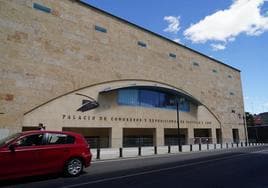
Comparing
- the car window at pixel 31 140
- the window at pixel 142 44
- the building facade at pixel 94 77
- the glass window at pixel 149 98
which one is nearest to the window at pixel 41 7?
the building facade at pixel 94 77

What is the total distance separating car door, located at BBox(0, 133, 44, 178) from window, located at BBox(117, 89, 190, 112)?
75.4ft

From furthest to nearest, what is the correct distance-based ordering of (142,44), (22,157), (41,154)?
1. (142,44)
2. (41,154)
3. (22,157)

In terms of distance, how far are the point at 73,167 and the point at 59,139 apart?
1140 millimetres

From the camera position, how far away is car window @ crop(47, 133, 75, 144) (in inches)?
337

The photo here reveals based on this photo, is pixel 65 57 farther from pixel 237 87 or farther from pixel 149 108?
pixel 237 87

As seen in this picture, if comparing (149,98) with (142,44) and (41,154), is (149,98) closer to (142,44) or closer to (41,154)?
(142,44)

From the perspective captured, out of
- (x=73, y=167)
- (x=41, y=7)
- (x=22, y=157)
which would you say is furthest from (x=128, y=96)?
(x=22, y=157)

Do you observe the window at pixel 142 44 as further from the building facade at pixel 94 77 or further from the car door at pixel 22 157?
the car door at pixel 22 157

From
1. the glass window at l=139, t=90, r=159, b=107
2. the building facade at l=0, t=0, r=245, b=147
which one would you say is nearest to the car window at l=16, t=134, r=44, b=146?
the building facade at l=0, t=0, r=245, b=147

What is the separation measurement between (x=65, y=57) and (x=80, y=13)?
5.87 m

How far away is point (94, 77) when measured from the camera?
93.7ft

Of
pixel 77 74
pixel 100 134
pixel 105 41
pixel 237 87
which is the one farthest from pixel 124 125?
pixel 237 87

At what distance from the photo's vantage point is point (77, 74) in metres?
27.0

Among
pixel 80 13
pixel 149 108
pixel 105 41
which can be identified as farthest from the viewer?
pixel 149 108
